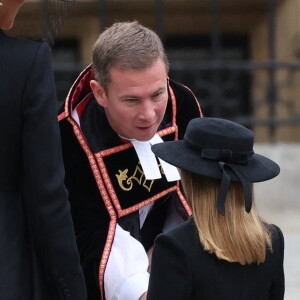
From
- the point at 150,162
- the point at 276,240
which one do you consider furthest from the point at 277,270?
the point at 150,162

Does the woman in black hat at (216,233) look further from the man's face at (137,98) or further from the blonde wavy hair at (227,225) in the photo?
the man's face at (137,98)

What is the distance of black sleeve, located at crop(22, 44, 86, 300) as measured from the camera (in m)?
3.27

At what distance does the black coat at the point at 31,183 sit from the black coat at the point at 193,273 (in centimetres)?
29

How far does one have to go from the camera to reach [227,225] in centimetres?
320

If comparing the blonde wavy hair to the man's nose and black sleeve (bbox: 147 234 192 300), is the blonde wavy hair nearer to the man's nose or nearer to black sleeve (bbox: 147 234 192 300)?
black sleeve (bbox: 147 234 192 300)

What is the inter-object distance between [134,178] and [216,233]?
2.01ft

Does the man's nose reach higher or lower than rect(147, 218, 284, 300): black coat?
higher

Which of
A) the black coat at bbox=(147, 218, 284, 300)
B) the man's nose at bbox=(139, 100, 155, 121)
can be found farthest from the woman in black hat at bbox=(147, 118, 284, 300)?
the man's nose at bbox=(139, 100, 155, 121)

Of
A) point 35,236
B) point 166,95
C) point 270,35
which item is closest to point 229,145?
point 166,95

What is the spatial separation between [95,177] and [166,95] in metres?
0.37

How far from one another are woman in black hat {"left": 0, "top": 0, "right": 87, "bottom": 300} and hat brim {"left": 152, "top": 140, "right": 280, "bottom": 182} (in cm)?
33

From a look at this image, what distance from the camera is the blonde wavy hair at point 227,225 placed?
3188 millimetres

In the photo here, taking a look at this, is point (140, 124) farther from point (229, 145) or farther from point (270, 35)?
point (270, 35)

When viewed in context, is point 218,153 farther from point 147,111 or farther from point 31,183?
point 31,183
